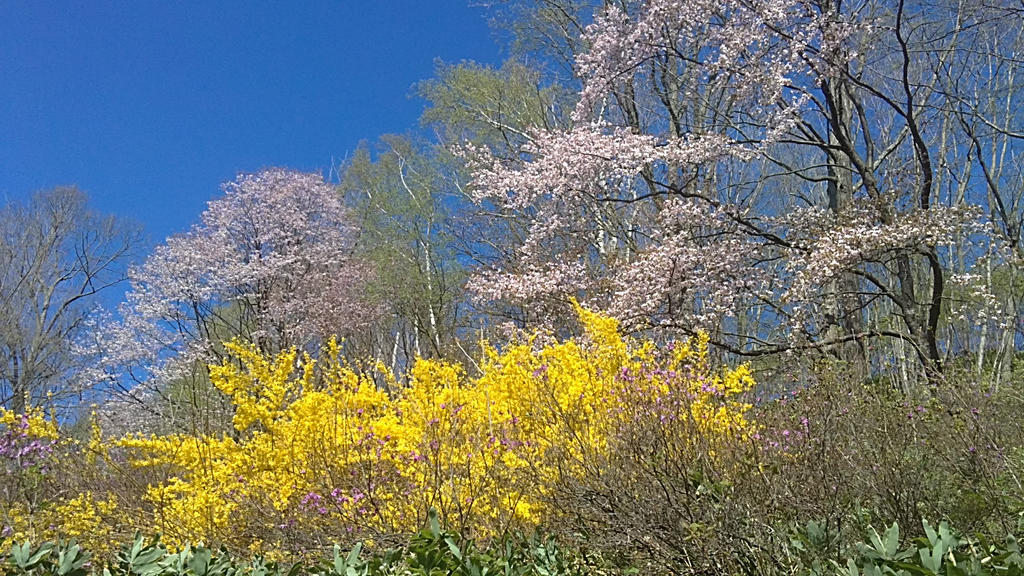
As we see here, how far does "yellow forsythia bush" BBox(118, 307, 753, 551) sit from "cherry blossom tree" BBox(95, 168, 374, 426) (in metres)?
12.2

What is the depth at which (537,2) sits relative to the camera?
13.5 metres

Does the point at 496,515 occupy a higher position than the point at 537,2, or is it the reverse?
the point at 537,2

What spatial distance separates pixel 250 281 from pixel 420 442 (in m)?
14.2

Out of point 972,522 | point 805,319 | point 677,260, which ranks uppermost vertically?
point 677,260

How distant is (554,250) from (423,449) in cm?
914

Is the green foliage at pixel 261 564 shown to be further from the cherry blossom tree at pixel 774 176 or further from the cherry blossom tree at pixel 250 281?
the cherry blossom tree at pixel 250 281

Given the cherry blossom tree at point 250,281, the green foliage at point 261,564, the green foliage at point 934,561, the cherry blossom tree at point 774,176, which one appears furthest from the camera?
the cherry blossom tree at point 250,281

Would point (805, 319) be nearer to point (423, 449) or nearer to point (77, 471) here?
point (423, 449)

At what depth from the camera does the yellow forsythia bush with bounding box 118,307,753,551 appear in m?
3.87

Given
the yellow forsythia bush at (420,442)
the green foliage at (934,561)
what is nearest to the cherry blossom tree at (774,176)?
the yellow forsythia bush at (420,442)

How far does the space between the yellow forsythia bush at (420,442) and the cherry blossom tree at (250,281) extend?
12219mm

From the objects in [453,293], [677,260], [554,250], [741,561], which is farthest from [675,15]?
[453,293]

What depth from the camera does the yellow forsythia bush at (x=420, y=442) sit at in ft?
12.7

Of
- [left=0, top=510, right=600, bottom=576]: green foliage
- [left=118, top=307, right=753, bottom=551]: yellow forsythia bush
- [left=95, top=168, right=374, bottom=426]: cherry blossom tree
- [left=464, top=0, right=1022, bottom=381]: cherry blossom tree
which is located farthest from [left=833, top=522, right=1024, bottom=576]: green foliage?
[left=95, top=168, right=374, bottom=426]: cherry blossom tree
